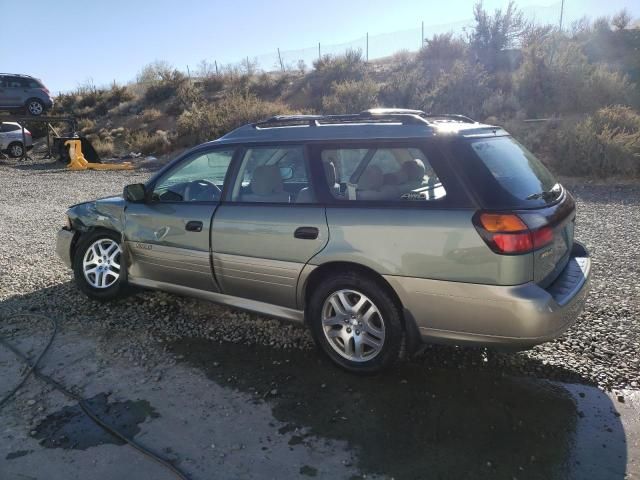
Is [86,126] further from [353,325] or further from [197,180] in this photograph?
[353,325]

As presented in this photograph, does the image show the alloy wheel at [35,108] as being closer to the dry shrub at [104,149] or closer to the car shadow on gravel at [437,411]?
the dry shrub at [104,149]

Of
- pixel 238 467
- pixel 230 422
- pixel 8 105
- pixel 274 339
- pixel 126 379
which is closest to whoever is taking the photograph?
pixel 238 467

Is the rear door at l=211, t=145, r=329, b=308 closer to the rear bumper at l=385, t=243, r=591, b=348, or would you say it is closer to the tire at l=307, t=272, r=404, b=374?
the tire at l=307, t=272, r=404, b=374

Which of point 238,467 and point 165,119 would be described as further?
point 165,119

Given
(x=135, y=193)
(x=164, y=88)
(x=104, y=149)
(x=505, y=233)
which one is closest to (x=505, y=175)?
(x=505, y=233)

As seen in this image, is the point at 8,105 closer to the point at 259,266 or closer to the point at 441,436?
the point at 259,266

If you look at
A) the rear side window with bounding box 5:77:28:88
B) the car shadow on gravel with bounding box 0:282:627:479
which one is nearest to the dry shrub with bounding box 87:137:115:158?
the rear side window with bounding box 5:77:28:88

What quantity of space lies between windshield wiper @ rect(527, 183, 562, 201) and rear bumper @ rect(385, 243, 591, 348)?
1.80 ft

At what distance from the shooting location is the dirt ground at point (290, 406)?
8.89 feet

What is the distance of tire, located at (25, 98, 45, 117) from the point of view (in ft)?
71.7

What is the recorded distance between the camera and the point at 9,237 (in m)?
8.19

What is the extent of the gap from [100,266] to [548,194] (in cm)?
398

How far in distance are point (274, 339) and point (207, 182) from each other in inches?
57.3

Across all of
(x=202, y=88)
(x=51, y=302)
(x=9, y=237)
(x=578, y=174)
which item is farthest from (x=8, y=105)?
(x=578, y=174)
